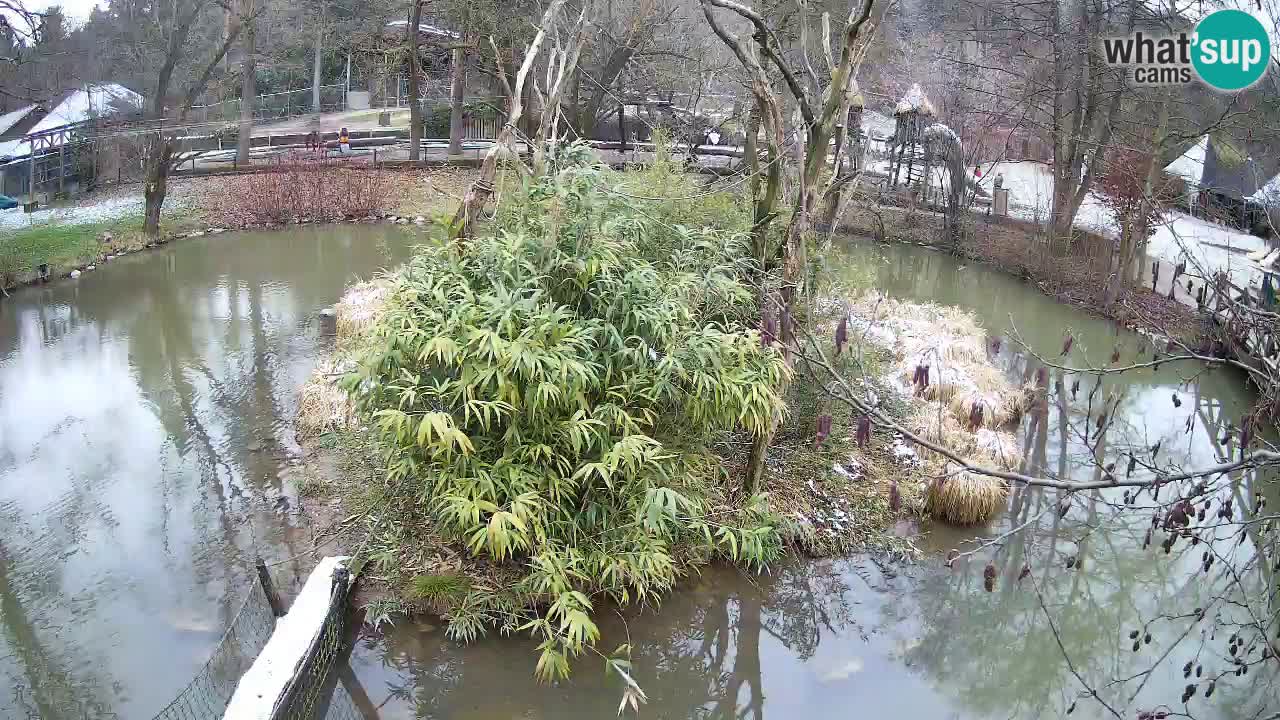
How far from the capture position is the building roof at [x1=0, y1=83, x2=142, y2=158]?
682 inches

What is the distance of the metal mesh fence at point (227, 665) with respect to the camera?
4.41 metres

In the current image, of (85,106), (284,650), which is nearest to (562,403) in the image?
(284,650)

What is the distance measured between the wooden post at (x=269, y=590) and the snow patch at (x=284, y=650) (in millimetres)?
115

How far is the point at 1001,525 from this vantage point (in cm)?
634

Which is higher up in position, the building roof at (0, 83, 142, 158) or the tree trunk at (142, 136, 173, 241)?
the building roof at (0, 83, 142, 158)

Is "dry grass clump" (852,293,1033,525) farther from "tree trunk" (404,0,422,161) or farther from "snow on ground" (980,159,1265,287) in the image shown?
"tree trunk" (404,0,422,161)

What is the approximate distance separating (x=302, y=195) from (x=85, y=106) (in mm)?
7410

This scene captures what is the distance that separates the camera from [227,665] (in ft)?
15.4

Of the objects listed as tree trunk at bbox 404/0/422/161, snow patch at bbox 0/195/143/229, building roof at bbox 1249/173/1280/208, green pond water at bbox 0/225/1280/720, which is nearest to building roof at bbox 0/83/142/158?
snow patch at bbox 0/195/143/229

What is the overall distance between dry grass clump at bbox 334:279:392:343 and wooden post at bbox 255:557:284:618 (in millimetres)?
3480

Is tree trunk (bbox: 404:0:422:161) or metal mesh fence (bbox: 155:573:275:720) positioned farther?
tree trunk (bbox: 404:0:422:161)

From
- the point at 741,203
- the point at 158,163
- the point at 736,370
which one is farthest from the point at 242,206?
the point at 736,370

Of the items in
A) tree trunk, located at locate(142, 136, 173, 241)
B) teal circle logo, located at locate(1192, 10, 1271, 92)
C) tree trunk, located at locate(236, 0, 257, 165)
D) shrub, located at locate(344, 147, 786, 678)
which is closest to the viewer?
shrub, located at locate(344, 147, 786, 678)
